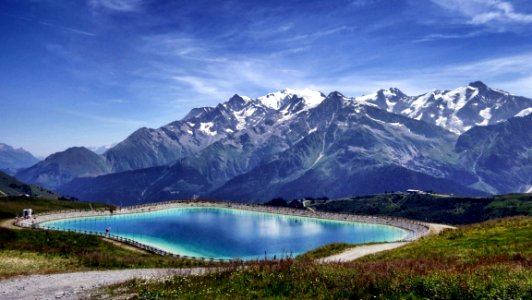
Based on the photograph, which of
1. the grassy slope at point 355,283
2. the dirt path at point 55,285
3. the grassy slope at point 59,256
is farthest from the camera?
the grassy slope at point 59,256

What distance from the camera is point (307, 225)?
17150cm

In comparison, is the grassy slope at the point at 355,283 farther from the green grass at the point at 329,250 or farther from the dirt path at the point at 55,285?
the green grass at the point at 329,250

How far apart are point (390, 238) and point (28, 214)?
116 meters

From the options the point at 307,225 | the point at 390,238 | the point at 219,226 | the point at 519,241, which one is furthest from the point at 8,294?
the point at 307,225

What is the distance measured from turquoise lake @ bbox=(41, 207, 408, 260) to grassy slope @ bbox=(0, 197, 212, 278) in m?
29.7

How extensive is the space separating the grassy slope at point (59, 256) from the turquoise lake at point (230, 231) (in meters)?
29.7

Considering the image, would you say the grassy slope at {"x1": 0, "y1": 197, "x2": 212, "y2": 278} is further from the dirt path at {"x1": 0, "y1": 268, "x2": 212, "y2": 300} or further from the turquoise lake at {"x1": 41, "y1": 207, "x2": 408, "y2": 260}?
the turquoise lake at {"x1": 41, "y1": 207, "x2": 408, "y2": 260}

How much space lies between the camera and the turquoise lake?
119 meters

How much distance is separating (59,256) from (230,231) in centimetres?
9245

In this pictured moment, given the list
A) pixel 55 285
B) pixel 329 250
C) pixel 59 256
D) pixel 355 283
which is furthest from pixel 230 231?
pixel 355 283

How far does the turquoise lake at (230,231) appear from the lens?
119 metres

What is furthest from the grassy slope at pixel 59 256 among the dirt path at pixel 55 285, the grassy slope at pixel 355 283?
the grassy slope at pixel 355 283

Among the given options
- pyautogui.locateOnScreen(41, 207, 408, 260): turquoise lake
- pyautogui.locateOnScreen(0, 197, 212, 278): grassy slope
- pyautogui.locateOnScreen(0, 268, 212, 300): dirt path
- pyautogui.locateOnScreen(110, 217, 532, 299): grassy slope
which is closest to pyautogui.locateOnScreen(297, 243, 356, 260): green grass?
pyautogui.locateOnScreen(0, 197, 212, 278): grassy slope

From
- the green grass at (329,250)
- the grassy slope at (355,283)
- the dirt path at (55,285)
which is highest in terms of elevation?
the grassy slope at (355,283)
